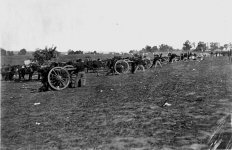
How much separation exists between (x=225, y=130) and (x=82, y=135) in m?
2.87

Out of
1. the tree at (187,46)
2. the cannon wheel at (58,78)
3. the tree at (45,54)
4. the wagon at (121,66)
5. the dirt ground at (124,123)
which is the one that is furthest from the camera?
the tree at (187,46)

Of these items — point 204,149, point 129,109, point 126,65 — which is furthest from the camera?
point 126,65

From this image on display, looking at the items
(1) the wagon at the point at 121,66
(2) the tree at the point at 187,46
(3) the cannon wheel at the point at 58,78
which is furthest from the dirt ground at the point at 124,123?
(2) the tree at the point at 187,46

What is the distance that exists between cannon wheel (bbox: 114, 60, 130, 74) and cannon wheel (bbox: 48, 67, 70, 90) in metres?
8.92

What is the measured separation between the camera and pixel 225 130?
16.2 feet

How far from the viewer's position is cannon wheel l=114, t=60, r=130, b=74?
73.0 ft

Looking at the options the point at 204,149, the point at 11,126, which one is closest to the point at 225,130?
the point at 204,149

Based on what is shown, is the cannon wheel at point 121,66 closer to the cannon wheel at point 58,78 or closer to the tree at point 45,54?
the cannon wheel at point 58,78

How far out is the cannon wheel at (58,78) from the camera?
1304cm

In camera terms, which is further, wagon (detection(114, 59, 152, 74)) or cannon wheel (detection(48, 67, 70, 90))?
wagon (detection(114, 59, 152, 74))

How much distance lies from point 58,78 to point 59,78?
0.05 meters

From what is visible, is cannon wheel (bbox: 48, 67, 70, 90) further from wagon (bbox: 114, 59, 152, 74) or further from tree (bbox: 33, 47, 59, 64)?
tree (bbox: 33, 47, 59, 64)

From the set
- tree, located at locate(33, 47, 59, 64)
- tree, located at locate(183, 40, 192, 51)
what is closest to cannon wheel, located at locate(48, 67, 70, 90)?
tree, located at locate(33, 47, 59, 64)

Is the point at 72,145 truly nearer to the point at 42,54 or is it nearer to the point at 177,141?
the point at 177,141
